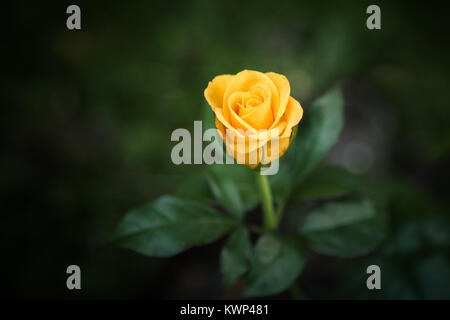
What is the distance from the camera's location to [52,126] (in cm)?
172

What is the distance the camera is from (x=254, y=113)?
612 mm

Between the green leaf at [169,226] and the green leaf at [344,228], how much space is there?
211mm

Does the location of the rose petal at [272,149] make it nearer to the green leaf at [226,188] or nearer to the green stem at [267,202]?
the green stem at [267,202]

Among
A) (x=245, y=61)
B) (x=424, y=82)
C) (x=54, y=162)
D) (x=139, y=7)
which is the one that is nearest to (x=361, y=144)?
(x=424, y=82)

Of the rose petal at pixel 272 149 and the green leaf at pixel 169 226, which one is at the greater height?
the rose petal at pixel 272 149

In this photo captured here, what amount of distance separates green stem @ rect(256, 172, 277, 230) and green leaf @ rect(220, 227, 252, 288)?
0.07 m

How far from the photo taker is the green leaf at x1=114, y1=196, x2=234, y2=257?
2.41 ft

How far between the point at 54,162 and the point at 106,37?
672 millimetres

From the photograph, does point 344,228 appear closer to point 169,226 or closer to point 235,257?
point 235,257

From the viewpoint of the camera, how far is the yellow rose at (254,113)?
61 cm

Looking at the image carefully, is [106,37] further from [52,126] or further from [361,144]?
[361,144]

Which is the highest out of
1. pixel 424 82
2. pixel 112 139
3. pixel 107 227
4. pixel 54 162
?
pixel 424 82

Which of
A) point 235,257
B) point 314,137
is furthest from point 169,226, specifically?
point 314,137

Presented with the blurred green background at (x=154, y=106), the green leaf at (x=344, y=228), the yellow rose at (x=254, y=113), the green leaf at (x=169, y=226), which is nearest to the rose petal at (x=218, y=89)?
the yellow rose at (x=254, y=113)
